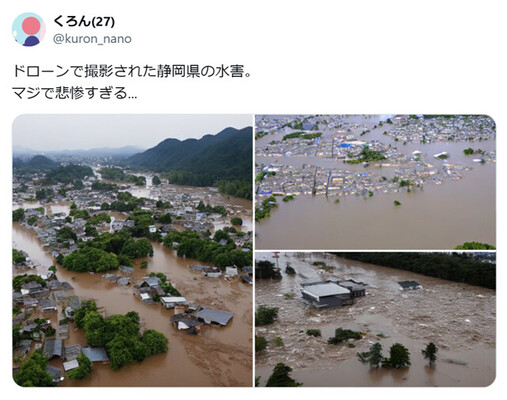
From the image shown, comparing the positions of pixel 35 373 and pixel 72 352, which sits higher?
pixel 72 352

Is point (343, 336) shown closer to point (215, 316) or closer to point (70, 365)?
point (215, 316)

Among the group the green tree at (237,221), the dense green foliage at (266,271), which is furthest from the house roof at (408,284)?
the green tree at (237,221)

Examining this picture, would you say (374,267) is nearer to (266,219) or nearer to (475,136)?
(266,219)

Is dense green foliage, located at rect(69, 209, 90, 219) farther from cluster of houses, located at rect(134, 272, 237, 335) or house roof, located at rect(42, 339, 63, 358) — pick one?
house roof, located at rect(42, 339, 63, 358)

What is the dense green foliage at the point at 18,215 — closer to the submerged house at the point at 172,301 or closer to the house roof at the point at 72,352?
the house roof at the point at 72,352

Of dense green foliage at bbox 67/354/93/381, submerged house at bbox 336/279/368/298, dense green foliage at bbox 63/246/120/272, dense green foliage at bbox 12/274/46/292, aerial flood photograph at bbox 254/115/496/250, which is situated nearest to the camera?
dense green foliage at bbox 67/354/93/381

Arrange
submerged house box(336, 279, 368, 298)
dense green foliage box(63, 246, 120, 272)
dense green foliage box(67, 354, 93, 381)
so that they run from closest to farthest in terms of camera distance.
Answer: dense green foliage box(67, 354, 93, 381) → submerged house box(336, 279, 368, 298) → dense green foliage box(63, 246, 120, 272)
